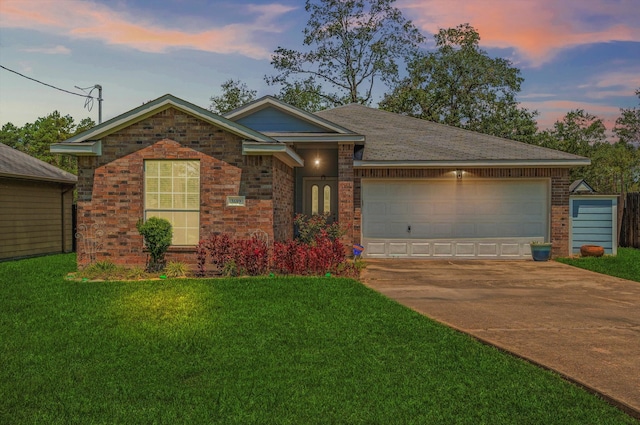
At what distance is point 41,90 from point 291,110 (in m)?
14.9

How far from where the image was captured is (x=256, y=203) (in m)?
12.0

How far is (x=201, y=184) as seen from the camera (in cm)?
1204

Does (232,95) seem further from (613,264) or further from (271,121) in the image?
(613,264)

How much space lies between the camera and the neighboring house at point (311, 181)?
1202 cm

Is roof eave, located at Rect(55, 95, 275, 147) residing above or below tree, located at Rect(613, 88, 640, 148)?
below

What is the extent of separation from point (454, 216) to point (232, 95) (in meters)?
30.0

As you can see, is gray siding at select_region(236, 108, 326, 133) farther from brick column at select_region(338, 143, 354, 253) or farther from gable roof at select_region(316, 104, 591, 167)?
gable roof at select_region(316, 104, 591, 167)

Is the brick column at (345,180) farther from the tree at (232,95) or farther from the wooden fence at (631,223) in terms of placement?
the tree at (232,95)

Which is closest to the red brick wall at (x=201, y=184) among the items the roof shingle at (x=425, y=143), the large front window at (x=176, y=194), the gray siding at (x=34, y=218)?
the large front window at (x=176, y=194)

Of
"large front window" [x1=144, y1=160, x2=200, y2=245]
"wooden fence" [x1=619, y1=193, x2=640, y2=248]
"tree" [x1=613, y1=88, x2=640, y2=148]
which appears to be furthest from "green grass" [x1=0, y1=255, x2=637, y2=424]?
"tree" [x1=613, y1=88, x2=640, y2=148]

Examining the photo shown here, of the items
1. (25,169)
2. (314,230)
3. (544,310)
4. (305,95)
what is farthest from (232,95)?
(544,310)

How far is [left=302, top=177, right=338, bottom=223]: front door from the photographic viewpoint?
17.1 metres

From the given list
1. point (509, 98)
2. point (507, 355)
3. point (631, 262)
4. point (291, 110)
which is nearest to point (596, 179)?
point (509, 98)

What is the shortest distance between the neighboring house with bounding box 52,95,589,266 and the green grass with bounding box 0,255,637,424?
3.75 m
